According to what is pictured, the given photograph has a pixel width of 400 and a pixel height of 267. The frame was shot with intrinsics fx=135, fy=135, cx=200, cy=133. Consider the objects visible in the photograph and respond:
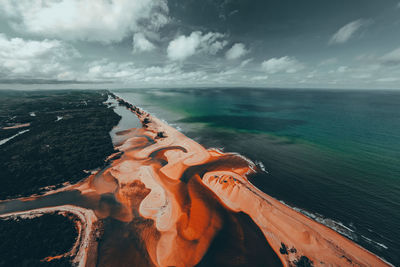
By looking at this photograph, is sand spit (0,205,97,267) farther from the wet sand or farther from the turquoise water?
the turquoise water

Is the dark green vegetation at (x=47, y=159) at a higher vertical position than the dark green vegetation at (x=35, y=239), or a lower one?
higher

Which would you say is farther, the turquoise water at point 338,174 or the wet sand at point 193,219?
the turquoise water at point 338,174

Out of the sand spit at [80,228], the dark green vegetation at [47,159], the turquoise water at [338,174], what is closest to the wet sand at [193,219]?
the sand spit at [80,228]

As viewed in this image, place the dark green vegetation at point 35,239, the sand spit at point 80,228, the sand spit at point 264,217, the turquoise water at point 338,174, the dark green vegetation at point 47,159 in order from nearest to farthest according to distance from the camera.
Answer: the dark green vegetation at point 35,239, the sand spit at point 80,228, the sand spit at point 264,217, the turquoise water at point 338,174, the dark green vegetation at point 47,159

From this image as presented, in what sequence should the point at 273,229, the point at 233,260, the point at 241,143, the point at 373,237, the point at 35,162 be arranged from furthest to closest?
the point at 241,143, the point at 35,162, the point at 273,229, the point at 373,237, the point at 233,260

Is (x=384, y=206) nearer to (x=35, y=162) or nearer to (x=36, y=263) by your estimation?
(x=36, y=263)

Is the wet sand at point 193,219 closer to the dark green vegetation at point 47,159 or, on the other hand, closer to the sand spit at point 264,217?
the sand spit at point 264,217

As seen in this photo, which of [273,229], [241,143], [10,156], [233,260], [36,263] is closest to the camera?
[36,263]

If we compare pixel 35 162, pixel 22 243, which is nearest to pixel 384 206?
pixel 22 243

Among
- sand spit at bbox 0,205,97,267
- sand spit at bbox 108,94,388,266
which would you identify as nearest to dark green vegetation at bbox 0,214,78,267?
sand spit at bbox 0,205,97,267
